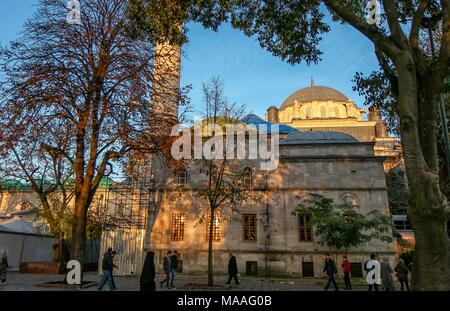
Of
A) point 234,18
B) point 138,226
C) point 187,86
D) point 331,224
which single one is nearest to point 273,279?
point 331,224

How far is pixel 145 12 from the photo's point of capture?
10289 mm

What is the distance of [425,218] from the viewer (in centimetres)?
633

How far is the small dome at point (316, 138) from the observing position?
25.1 meters

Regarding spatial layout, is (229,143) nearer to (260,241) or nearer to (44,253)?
(260,241)

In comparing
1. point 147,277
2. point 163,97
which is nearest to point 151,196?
point 163,97

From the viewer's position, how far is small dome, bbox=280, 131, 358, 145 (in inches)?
990

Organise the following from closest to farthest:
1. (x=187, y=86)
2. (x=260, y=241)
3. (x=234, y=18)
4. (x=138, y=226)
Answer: (x=234, y=18)
(x=187, y=86)
(x=260, y=241)
(x=138, y=226)

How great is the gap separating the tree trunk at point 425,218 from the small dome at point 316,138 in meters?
17.9

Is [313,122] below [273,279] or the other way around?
the other way around

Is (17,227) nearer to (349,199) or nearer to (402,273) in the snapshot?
(349,199)

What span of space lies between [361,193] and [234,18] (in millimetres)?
15934
